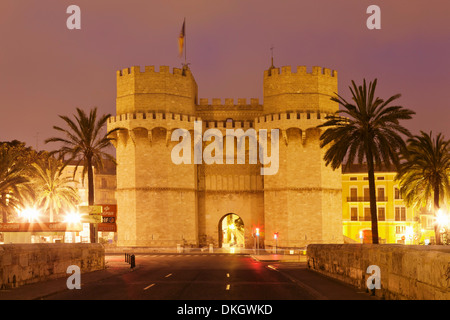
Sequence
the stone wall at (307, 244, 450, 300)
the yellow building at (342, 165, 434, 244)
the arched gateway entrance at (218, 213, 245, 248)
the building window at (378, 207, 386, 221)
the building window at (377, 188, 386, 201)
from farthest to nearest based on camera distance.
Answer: the arched gateway entrance at (218, 213, 245, 248)
the building window at (377, 188, 386, 201)
the building window at (378, 207, 386, 221)
the yellow building at (342, 165, 434, 244)
the stone wall at (307, 244, 450, 300)

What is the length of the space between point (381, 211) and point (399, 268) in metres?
66.0

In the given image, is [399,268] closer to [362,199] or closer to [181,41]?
[181,41]

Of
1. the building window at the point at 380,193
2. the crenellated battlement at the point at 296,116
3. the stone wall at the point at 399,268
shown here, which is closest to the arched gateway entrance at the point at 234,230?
the crenellated battlement at the point at 296,116

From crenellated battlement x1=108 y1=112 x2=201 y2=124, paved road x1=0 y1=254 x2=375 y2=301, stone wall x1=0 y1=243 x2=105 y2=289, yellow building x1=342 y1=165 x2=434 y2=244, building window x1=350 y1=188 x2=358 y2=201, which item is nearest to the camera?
paved road x1=0 y1=254 x2=375 y2=301

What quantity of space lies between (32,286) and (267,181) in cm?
4243

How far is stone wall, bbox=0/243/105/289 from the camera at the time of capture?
20.3m

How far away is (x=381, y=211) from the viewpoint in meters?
79.8

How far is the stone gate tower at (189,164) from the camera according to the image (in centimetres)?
6056

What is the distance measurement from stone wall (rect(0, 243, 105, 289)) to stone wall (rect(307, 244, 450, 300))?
11778 mm

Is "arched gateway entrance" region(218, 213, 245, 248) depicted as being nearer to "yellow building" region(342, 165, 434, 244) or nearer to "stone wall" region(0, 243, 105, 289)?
"yellow building" region(342, 165, 434, 244)

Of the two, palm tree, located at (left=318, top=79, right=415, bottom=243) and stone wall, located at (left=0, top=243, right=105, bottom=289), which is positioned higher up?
palm tree, located at (left=318, top=79, right=415, bottom=243)

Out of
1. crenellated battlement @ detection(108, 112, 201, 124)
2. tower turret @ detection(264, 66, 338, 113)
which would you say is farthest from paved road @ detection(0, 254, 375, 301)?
tower turret @ detection(264, 66, 338, 113)

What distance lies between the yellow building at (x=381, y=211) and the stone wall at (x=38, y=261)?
54.3 metres
